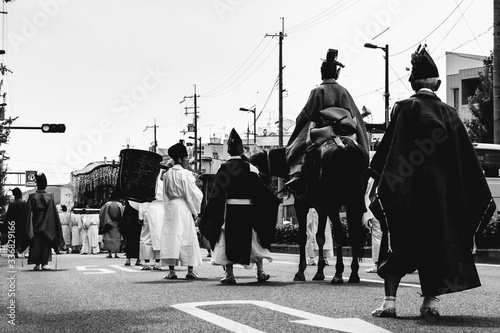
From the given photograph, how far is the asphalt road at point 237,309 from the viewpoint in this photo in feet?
20.4

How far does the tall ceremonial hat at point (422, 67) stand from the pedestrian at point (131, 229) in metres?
12.7

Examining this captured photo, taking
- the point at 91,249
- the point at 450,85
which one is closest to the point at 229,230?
the point at 91,249

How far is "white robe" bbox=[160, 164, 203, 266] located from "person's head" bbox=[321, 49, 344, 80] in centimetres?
318

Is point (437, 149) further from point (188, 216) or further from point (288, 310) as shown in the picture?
point (188, 216)

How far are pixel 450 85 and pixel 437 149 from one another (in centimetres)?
5957

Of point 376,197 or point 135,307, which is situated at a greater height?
point 376,197

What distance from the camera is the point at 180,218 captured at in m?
13.8

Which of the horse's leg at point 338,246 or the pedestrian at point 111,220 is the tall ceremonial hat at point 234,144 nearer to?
the horse's leg at point 338,246

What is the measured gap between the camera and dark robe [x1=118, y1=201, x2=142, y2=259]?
19.4 metres

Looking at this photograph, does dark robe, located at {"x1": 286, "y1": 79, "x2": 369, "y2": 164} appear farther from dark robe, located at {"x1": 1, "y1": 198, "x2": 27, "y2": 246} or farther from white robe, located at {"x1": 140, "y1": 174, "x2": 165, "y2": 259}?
dark robe, located at {"x1": 1, "y1": 198, "x2": 27, "y2": 246}

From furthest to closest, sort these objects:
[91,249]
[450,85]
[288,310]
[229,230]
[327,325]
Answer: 1. [450,85]
2. [91,249]
3. [229,230]
4. [288,310]
5. [327,325]

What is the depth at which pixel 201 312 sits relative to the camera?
283 inches

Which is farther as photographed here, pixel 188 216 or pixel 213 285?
pixel 188 216

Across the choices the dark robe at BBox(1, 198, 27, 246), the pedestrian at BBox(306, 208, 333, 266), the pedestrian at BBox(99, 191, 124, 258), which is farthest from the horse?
the pedestrian at BBox(99, 191, 124, 258)
